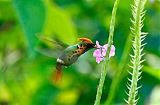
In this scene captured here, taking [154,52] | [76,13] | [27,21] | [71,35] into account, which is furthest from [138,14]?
[76,13]

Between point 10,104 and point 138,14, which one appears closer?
point 138,14

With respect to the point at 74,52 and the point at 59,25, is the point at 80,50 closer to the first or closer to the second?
the point at 74,52

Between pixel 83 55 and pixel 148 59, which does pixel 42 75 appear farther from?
pixel 83 55

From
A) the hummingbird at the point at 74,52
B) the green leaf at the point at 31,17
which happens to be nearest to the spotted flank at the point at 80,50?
the hummingbird at the point at 74,52

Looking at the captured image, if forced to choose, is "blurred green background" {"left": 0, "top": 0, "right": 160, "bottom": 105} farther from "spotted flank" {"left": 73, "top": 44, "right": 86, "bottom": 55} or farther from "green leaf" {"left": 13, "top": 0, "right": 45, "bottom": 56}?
"spotted flank" {"left": 73, "top": 44, "right": 86, "bottom": 55}

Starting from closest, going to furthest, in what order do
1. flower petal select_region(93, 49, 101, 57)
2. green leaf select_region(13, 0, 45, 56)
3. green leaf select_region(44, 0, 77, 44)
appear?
flower petal select_region(93, 49, 101, 57) → green leaf select_region(13, 0, 45, 56) → green leaf select_region(44, 0, 77, 44)

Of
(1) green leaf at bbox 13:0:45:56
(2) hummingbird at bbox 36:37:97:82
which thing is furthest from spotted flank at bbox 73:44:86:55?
(1) green leaf at bbox 13:0:45:56

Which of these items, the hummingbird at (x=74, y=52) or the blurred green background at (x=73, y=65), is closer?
the hummingbird at (x=74, y=52)

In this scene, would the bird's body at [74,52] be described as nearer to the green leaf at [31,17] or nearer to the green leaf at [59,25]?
the green leaf at [31,17]
